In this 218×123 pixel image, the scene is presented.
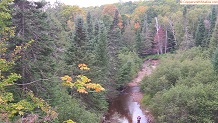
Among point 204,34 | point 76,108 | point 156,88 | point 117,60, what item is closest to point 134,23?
point 204,34

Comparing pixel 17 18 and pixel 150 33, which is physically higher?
pixel 17 18

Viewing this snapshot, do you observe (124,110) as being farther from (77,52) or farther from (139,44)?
(139,44)

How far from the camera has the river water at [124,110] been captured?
24816 mm

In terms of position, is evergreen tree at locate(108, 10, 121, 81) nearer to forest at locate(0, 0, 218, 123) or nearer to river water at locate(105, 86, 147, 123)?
forest at locate(0, 0, 218, 123)

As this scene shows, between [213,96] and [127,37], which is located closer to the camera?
[213,96]

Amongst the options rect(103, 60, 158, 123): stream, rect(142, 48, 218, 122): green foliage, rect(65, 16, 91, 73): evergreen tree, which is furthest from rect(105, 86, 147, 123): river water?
rect(65, 16, 91, 73): evergreen tree

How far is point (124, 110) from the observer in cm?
2775

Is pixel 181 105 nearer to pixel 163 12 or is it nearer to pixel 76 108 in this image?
pixel 76 108

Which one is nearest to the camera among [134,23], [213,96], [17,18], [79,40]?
[17,18]

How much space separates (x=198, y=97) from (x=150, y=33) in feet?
131

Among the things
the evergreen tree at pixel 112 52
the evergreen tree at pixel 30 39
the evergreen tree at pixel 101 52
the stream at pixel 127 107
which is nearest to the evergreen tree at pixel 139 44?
the stream at pixel 127 107

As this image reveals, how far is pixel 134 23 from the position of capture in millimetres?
67312

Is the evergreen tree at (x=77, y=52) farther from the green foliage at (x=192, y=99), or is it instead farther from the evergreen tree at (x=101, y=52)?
the green foliage at (x=192, y=99)

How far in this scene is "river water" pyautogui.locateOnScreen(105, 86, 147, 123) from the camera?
24816 millimetres
